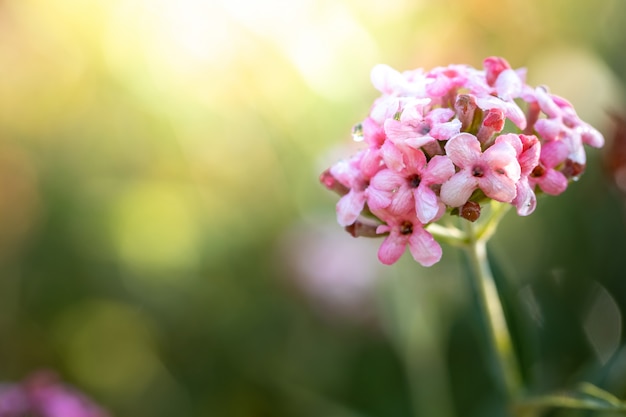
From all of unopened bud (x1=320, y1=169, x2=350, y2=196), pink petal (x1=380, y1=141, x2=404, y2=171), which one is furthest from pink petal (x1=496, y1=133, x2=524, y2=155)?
unopened bud (x1=320, y1=169, x2=350, y2=196)

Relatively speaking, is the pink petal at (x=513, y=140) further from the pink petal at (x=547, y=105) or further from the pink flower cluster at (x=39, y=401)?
the pink flower cluster at (x=39, y=401)

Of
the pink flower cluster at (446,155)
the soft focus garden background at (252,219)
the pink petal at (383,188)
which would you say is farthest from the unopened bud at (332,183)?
the soft focus garden background at (252,219)

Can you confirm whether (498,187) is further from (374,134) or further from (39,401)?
(39,401)

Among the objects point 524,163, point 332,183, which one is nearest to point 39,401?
point 332,183

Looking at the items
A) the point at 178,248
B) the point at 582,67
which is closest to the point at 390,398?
the point at 178,248

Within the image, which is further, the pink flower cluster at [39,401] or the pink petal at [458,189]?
the pink flower cluster at [39,401]

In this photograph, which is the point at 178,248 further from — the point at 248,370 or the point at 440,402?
the point at 440,402

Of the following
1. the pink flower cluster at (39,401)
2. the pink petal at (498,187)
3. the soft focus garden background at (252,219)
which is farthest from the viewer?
the soft focus garden background at (252,219)
